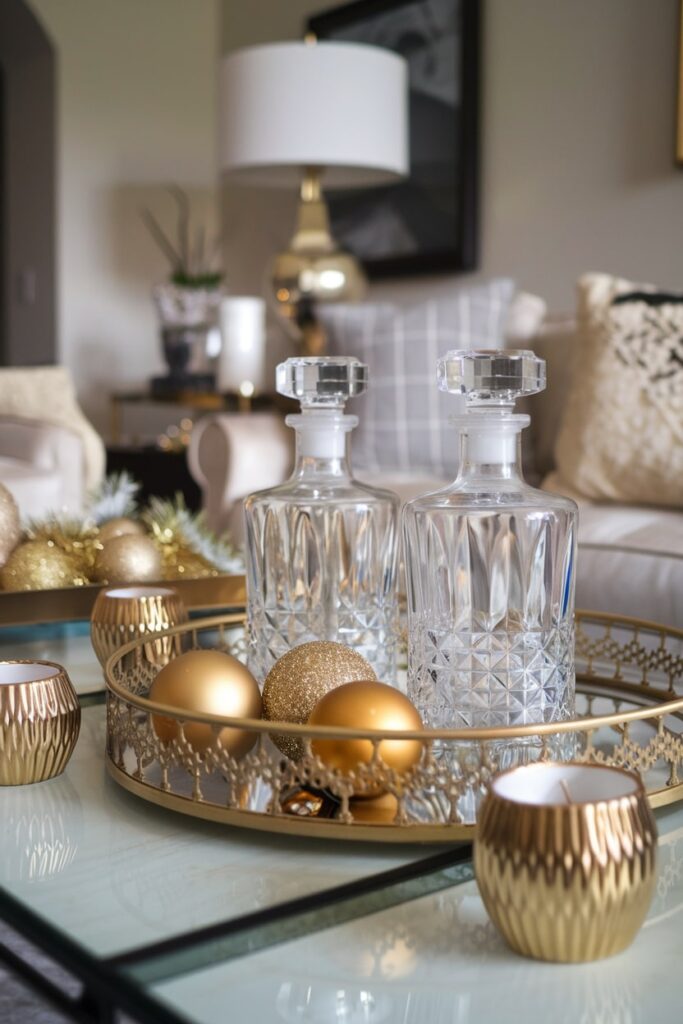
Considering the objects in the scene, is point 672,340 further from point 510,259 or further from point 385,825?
point 385,825

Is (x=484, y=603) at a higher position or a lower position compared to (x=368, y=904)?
higher

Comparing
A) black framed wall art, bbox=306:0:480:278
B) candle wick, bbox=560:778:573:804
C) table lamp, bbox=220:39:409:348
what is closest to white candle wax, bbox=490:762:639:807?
candle wick, bbox=560:778:573:804

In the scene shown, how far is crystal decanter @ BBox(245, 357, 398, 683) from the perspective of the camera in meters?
0.93

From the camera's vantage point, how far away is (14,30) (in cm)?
433

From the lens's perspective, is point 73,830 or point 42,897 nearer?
point 42,897

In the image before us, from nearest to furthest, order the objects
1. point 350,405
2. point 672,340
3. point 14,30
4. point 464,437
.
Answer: point 464,437, point 672,340, point 350,405, point 14,30

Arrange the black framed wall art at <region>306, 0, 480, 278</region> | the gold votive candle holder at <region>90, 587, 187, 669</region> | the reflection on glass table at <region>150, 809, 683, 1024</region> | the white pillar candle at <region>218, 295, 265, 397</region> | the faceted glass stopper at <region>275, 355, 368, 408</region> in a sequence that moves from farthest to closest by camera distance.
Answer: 1. the white pillar candle at <region>218, 295, 265, 397</region>
2. the black framed wall art at <region>306, 0, 480, 278</region>
3. the gold votive candle holder at <region>90, 587, 187, 669</region>
4. the faceted glass stopper at <region>275, 355, 368, 408</region>
5. the reflection on glass table at <region>150, 809, 683, 1024</region>

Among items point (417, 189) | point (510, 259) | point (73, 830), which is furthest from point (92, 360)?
point (73, 830)

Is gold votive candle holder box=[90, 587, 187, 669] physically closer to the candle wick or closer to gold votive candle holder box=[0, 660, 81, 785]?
gold votive candle holder box=[0, 660, 81, 785]

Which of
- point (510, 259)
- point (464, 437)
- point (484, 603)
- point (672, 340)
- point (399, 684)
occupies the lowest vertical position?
point (399, 684)

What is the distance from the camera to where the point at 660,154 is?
280 centimetres

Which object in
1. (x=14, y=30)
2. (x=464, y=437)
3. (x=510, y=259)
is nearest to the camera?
(x=464, y=437)

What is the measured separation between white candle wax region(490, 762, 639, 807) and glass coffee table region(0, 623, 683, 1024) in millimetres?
67

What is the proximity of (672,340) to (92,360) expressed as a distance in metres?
2.93
